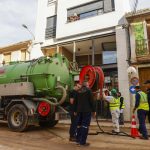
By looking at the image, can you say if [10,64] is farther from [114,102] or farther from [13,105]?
[114,102]

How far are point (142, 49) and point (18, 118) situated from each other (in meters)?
9.24

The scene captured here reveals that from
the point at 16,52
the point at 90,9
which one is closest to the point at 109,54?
the point at 90,9

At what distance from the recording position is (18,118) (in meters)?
8.84

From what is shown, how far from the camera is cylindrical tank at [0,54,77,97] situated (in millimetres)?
8938

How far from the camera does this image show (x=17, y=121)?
29.1 feet

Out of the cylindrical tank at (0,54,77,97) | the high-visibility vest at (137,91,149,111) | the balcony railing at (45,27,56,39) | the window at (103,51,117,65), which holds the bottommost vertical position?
the high-visibility vest at (137,91,149,111)

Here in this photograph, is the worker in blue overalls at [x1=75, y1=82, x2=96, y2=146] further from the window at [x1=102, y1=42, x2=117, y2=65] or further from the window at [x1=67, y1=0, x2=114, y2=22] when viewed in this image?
the window at [x1=67, y1=0, x2=114, y2=22]

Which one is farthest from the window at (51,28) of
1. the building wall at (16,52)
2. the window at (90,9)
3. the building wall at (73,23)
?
the building wall at (16,52)

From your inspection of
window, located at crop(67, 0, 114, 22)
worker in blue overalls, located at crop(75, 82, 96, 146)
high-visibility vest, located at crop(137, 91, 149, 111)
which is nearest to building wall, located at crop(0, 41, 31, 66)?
window, located at crop(67, 0, 114, 22)

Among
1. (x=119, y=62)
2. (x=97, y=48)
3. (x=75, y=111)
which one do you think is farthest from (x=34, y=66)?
(x=97, y=48)

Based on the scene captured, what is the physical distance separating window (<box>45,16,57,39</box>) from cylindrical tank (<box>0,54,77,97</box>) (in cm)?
969

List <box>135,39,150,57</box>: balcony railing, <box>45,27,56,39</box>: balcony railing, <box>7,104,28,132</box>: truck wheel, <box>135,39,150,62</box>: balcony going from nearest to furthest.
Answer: <box>7,104,28,132</box>: truck wheel < <box>135,39,150,62</box>: balcony < <box>135,39,150,57</box>: balcony railing < <box>45,27,56,39</box>: balcony railing

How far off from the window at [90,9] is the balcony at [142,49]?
3.73 meters

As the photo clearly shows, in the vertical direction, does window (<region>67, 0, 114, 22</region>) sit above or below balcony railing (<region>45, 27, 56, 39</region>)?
above
